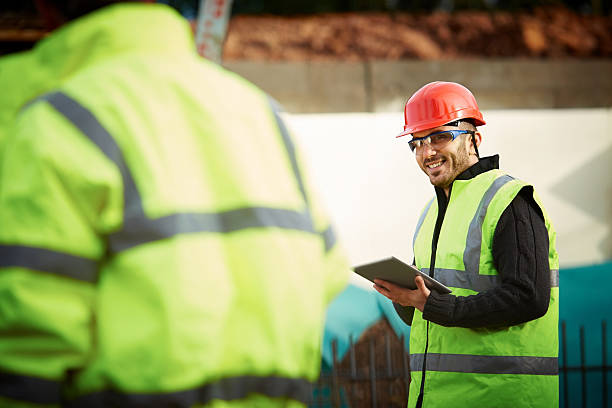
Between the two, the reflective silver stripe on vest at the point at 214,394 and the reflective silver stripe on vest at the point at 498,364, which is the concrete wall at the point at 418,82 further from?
the reflective silver stripe on vest at the point at 214,394

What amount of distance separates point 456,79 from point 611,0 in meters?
2.97

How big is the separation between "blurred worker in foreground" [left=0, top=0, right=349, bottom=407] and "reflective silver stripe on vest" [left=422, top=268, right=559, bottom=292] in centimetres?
126

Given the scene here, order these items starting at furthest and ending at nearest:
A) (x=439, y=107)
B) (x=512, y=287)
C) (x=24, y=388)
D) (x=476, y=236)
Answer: (x=439, y=107) < (x=476, y=236) < (x=512, y=287) < (x=24, y=388)

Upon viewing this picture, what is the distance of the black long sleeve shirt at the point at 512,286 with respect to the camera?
2.27 metres

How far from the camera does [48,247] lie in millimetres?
1033

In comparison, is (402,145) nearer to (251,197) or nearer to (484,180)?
(484,180)

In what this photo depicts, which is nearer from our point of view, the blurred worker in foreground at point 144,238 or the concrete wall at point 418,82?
the blurred worker in foreground at point 144,238

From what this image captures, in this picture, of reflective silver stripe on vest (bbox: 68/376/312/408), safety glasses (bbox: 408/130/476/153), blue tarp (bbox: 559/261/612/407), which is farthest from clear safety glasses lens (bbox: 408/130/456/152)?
blue tarp (bbox: 559/261/612/407)

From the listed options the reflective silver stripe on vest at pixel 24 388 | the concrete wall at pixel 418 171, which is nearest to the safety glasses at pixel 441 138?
the reflective silver stripe on vest at pixel 24 388

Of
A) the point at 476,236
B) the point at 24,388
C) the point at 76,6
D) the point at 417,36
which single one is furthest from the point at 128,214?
the point at 417,36

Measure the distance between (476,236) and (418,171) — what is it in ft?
19.0

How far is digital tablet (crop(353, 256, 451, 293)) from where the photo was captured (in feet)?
7.67

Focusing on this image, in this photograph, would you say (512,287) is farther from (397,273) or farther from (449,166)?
(449,166)

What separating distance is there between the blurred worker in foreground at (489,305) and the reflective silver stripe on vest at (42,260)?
1.55m
